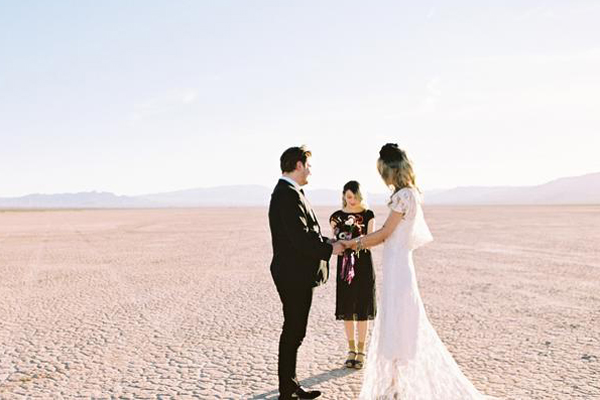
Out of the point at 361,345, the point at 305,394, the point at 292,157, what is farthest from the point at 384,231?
the point at 361,345

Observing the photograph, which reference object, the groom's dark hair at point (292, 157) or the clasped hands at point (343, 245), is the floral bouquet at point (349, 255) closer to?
the clasped hands at point (343, 245)

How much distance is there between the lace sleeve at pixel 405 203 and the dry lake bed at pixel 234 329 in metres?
1.69

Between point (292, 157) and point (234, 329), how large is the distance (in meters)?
3.33

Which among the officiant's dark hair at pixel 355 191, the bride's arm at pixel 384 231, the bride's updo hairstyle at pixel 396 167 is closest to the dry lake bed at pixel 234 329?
the bride's arm at pixel 384 231

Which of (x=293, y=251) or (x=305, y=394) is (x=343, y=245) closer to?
(x=293, y=251)

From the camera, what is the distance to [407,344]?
3.92 m

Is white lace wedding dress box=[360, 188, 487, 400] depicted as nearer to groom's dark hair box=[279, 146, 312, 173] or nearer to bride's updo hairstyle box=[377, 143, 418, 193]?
bride's updo hairstyle box=[377, 143, 418, 193]

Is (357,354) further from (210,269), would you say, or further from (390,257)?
(210,269)

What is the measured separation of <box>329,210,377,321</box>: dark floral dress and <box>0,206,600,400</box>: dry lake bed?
1.88 ft

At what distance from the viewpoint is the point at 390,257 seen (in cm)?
393

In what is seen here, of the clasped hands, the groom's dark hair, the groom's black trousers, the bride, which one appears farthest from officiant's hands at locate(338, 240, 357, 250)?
the groom's dark hair

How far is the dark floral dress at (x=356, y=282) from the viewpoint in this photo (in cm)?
508

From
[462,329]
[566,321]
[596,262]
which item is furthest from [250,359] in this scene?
[596,262]

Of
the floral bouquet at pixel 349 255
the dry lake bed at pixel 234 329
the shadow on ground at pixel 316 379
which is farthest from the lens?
the floral bouquet at pixel 349 255
